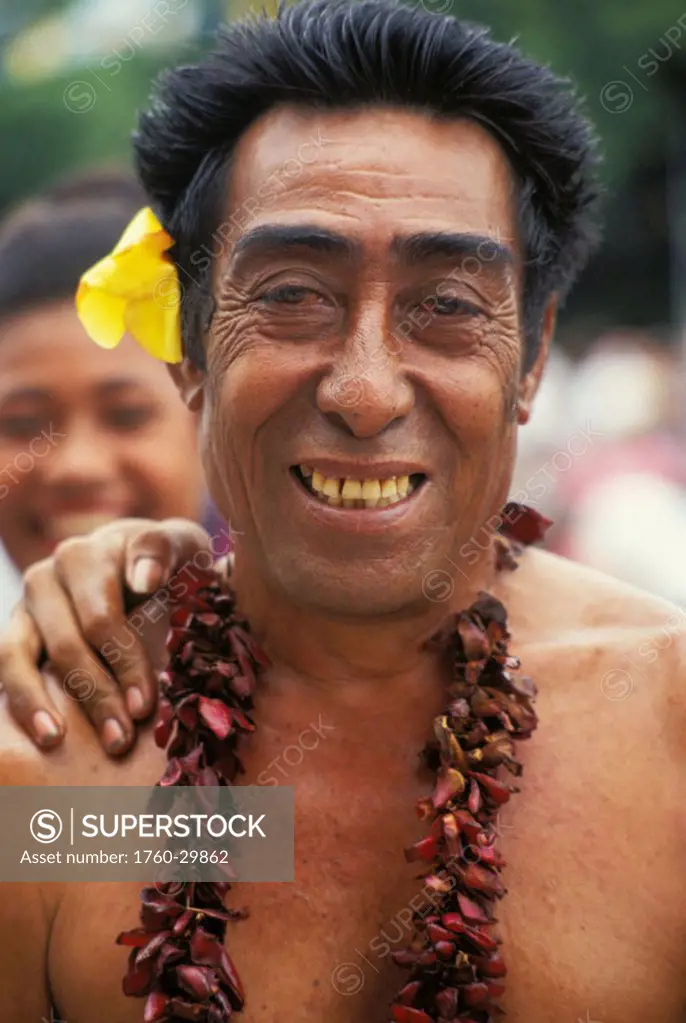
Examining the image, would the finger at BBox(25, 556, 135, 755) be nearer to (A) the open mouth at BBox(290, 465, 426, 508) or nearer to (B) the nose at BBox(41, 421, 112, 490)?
(A) the open mouth at BBox(290, 465, 426, 508)

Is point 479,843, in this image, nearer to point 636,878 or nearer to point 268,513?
point 636,878

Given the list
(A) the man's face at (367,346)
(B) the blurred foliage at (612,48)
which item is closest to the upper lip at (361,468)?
(A) the man's face at (367,346)

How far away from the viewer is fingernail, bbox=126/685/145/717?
214 cm

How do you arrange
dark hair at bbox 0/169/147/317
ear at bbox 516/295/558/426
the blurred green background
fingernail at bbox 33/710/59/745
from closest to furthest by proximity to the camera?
fingernail at bbox 33/710/59/745 < ear at bbox 516/295/558/426 < dark hair at bbox 0/169/147/317 < the blurred green background

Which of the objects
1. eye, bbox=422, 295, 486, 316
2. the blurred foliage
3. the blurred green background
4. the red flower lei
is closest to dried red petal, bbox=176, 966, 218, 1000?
the red flower lei

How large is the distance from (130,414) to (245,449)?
1517 mm

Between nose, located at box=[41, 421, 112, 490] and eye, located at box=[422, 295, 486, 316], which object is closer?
eye, located at box=[422, 295, 486, 316]

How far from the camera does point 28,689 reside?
2129mm

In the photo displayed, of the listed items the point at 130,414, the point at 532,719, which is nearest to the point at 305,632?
the point at 532,719

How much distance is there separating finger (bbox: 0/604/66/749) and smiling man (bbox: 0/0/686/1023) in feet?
0.04

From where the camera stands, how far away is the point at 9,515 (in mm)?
3627

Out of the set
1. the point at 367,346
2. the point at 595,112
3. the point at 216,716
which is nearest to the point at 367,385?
the point at 367,346

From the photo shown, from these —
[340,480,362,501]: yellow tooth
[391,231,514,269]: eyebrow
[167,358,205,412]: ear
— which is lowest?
[167,358,205,412]: ear

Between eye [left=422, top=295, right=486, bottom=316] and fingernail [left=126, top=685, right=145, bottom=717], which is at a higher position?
eye [left=422, top=295, right=486, bottom=316]
